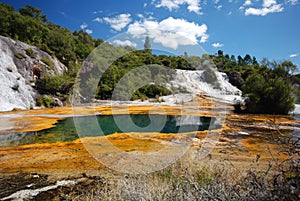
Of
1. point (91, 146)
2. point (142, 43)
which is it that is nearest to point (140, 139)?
point (91, 146)

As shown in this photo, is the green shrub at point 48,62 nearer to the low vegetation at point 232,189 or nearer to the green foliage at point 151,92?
the green foliage at point 151,92

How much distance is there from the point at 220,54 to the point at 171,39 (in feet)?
193

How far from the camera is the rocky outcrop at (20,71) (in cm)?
1855

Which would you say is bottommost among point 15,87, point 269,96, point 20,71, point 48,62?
point 269,96

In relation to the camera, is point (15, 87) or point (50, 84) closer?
point (15, 87)

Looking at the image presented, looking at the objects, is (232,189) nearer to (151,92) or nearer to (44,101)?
(44,101)

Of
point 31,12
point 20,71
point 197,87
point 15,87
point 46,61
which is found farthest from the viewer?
point 31,12

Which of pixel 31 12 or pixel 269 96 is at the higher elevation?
pixel 31 12

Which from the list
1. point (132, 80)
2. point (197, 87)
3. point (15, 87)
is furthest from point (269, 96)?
point (15, 87)

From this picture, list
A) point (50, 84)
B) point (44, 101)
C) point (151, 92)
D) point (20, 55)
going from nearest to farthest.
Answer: point (44, 101) < point (50, 84) < point (20, 55) < point (151, 92)

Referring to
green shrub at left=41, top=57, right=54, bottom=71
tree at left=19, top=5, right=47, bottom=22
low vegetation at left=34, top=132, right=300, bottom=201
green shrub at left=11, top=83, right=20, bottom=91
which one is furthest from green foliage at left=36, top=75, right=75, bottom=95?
tree at left=19, top=5, right=47, bottom=22

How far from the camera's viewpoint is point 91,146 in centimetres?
705

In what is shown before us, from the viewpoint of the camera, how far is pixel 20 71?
22.1 meters

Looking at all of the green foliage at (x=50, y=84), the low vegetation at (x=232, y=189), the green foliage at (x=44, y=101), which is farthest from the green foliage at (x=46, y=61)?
the low vegetation at (x=232, y=189)
